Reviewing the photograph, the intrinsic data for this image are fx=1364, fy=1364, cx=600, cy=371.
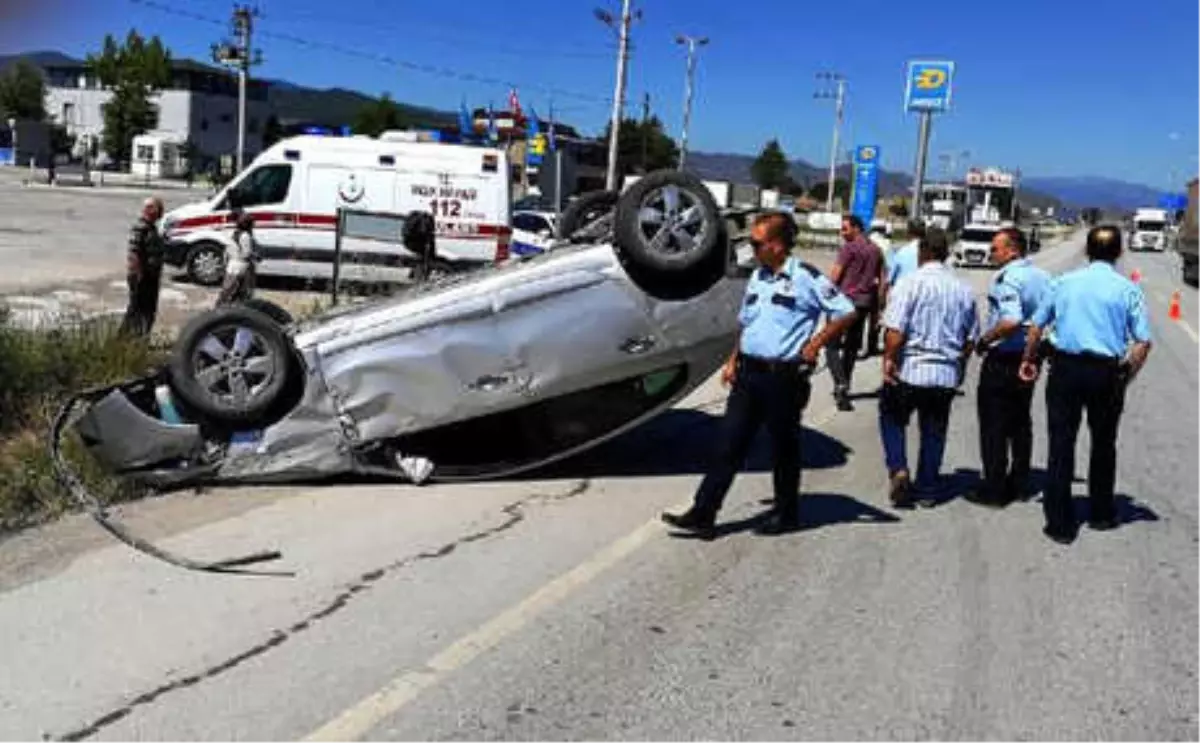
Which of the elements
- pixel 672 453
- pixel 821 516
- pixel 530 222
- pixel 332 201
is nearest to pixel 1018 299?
pixel 821 516

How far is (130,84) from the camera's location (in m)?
93.3

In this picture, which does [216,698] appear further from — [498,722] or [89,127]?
[89,127]

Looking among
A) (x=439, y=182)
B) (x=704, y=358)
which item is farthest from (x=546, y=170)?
(x=704, y=358)

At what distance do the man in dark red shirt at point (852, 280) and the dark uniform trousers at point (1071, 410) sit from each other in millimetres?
4668

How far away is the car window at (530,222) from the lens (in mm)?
26781

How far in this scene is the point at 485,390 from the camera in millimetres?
7898

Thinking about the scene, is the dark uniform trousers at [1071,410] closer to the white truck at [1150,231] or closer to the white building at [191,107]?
the white truck at [1150,231]

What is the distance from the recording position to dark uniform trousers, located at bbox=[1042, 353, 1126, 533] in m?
7.39

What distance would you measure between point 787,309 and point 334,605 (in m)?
2.75

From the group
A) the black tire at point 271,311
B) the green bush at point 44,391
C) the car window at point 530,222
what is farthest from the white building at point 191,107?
the black tire at point 271,311

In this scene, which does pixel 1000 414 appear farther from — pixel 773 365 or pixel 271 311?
pixel 271 311

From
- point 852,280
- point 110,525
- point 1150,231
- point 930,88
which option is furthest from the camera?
point 1150,231

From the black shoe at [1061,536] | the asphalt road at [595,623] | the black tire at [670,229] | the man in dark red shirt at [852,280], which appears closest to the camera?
the asphalt road at [595,623]

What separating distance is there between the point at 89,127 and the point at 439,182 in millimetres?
108928
